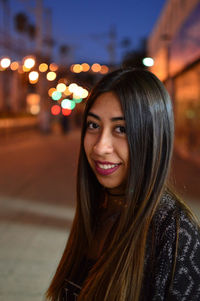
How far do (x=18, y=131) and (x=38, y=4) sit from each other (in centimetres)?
808

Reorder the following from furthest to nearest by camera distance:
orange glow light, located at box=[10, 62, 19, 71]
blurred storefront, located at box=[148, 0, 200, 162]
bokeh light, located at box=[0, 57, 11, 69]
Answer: orange glow light, located at box=[10, 62, 19, 71], bokeh light, located at box=[0, 57, 11, 69], blurred storefront, located at box=[148, 0, 200, 162]

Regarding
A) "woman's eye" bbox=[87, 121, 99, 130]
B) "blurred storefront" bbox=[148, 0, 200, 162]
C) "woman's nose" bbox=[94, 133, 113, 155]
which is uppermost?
"blurred storefront" bbox=[148, 0, 200, 162]

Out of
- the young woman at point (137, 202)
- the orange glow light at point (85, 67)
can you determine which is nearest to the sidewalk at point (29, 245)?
the young woman at point (137, 202)

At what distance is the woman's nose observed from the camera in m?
1.49

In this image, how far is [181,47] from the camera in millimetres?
16203

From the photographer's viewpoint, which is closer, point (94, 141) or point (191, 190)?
point (94, 141)

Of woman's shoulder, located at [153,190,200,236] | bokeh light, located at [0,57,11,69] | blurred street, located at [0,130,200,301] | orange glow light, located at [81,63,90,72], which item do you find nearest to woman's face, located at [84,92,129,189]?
woman's shoulder, located at [153,190,200,236]

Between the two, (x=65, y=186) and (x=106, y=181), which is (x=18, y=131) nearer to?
(x=65, y=186)

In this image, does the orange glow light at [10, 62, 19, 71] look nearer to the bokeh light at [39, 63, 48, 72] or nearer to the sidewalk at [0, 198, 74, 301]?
the bokeh light at [39, 63, 48, 72]

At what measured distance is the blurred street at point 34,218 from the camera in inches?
170

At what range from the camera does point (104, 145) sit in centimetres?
Result: 150

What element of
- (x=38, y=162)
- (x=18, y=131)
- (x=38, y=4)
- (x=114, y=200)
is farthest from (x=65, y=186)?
(x=38, y=4)

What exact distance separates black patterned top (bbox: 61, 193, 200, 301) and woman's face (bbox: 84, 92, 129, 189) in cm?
24

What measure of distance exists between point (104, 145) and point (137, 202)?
22 centimetres
